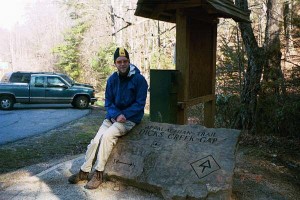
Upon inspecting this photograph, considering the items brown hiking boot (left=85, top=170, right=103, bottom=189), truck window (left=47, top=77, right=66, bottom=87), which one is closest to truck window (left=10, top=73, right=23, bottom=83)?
truck window (left=47, top=77, right=66, bottom=87)

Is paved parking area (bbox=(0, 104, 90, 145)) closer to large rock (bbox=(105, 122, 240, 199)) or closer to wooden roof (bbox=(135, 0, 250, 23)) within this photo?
large rock (bbox=(105, 122, 240, 199))

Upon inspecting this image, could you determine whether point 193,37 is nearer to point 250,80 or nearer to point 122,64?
point 122,64

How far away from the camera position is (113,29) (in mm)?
27344

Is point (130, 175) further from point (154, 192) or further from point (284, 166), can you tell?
point (284, 166)

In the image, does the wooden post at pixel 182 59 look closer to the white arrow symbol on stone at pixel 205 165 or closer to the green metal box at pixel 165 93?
the green metal box at pixel 165 93

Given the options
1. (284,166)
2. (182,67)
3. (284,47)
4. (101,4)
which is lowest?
(284,166)

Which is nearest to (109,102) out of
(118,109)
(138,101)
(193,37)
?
(118,109)

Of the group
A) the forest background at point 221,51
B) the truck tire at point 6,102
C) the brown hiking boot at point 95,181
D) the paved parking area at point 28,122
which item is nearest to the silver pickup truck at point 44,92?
the truck tire at point 6,102

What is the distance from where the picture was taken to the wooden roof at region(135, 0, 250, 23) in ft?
17.3

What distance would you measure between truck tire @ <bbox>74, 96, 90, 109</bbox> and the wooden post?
12.4m

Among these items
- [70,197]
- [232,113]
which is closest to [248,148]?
[232,113]

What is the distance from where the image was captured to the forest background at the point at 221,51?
7.36 m

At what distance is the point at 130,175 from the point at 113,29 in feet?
79.0

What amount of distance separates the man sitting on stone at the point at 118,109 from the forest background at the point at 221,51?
137 inches
